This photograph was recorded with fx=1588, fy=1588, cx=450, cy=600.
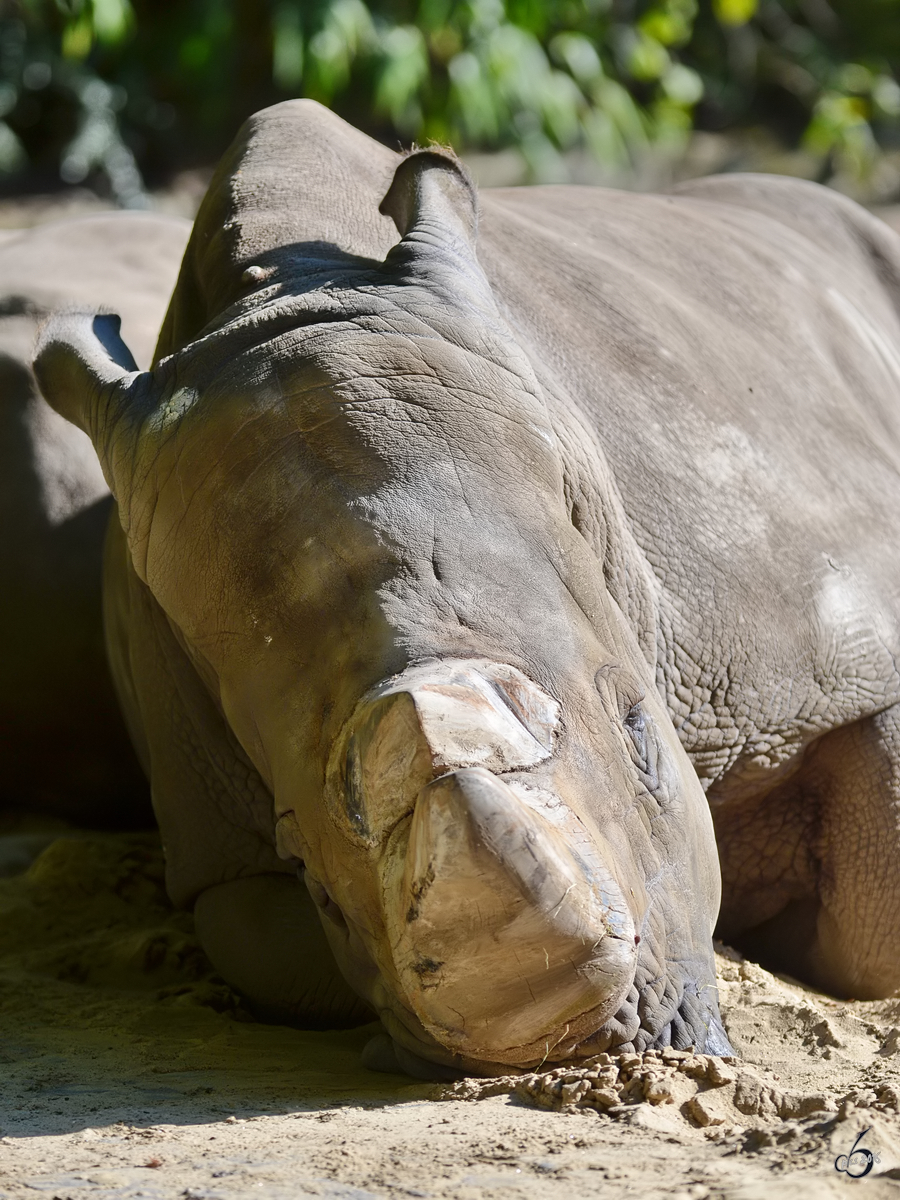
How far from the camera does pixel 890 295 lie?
552cm

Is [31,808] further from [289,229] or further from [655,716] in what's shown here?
[655,716]

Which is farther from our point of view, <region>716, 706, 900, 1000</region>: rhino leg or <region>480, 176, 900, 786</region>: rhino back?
<region>716, 706, 900, 1000</region>: rhino leg

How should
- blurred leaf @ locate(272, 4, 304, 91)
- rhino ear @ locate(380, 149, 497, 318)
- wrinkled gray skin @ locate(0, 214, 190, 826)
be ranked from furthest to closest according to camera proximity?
blurred leaf @ locate(272, 4, 304, 91) → wrinkled gray skin @ locate(0, 214, 190, 826) → rhino ear @ locate(380, 149, 497, 318)

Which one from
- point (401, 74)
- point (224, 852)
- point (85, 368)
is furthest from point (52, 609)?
point (401, 74)

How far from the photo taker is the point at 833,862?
393cm

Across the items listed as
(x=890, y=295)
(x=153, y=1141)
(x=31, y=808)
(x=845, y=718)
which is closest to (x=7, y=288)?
(x=31, y=808)

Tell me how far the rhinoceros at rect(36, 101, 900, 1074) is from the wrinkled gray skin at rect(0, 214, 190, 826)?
21.5 inches

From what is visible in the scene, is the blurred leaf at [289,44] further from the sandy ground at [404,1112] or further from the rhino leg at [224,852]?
the sandy ground at [404,1112]

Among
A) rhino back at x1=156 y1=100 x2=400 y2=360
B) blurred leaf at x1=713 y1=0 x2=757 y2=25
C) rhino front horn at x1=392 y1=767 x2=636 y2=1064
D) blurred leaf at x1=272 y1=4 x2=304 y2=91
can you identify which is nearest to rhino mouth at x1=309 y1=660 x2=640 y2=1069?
rhino front horn at x1=392 y1=767 x2=636 y2=1064

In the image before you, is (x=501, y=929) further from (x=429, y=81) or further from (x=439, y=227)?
(x=429, y=81)

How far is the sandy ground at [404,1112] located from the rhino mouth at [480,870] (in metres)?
0.16

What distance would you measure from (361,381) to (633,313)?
4.64 ft

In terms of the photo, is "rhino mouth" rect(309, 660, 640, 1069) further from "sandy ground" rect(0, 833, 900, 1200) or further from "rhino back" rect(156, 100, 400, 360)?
"rhino back" rect(156, 100, 400, 360)

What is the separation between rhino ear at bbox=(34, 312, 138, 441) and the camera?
3.35 meters
